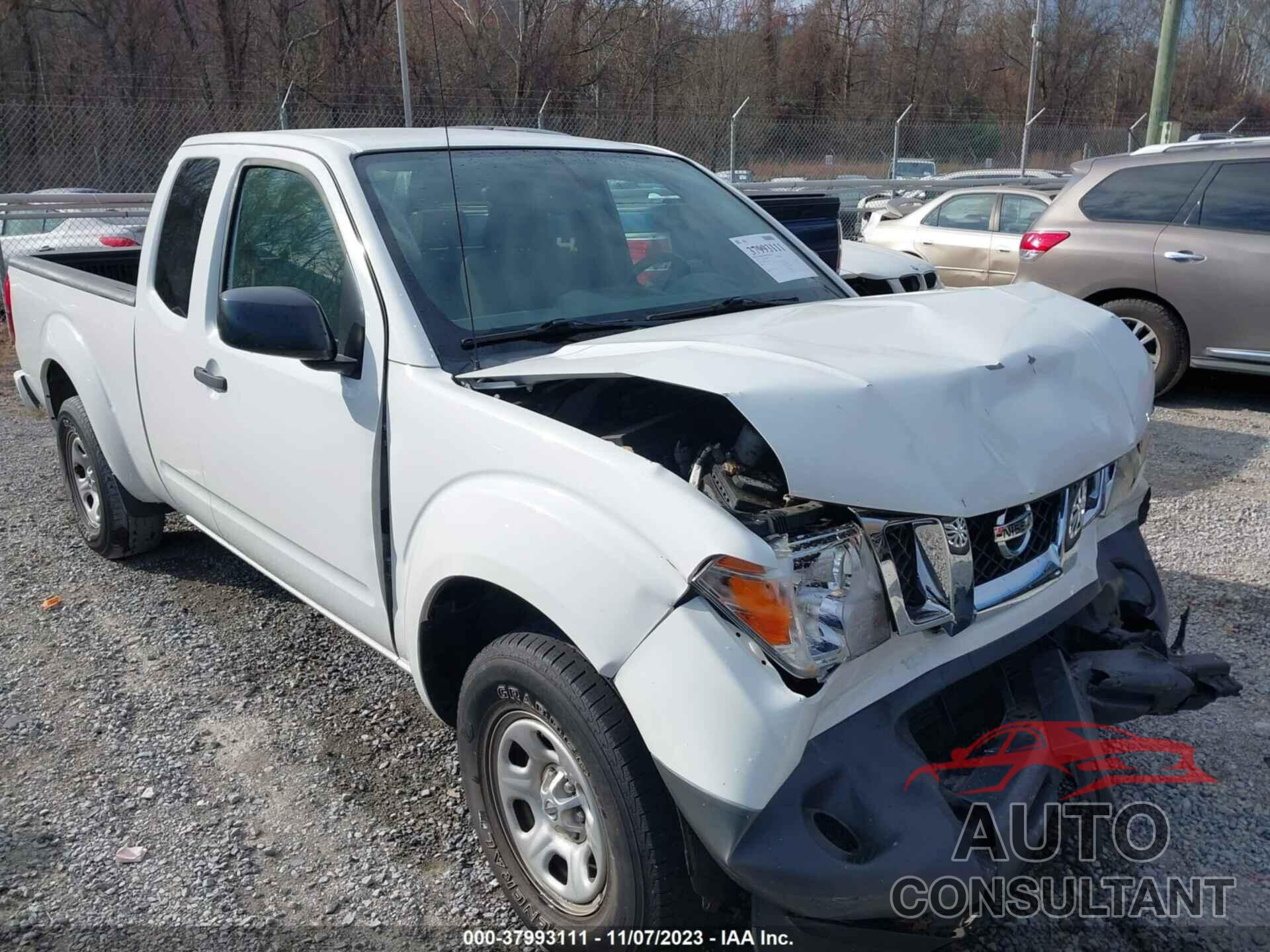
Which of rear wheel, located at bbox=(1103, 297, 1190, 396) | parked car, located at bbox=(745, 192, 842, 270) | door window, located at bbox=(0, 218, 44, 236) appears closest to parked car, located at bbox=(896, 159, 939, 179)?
rear wheel, located at bbox=(1103, 297, 1190, 396)

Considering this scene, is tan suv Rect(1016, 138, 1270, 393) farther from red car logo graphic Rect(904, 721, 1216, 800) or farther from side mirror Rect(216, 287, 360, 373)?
side mirror Rect(216, 287, 360, 373)

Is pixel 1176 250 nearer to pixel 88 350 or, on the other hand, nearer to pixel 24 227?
pixel 88 350

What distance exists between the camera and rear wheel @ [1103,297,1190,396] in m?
7.71

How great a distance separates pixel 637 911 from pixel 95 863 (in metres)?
1.68

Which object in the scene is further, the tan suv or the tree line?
the tree line

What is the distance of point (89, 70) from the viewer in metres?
25.3

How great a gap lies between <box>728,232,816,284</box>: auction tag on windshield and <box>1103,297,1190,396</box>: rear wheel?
16.2 ft

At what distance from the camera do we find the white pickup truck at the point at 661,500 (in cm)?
201

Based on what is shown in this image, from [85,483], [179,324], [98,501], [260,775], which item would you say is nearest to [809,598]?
[260,775]

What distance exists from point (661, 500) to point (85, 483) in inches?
161

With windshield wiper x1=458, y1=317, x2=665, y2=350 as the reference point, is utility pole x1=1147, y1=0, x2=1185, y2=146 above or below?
above

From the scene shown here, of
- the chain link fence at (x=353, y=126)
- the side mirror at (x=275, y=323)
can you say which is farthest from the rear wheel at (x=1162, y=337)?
the chain link fence at (x=353, y=126)

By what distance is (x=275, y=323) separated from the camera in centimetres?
278

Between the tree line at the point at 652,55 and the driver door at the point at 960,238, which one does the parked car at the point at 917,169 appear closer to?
the tree line at the point at 652,55
